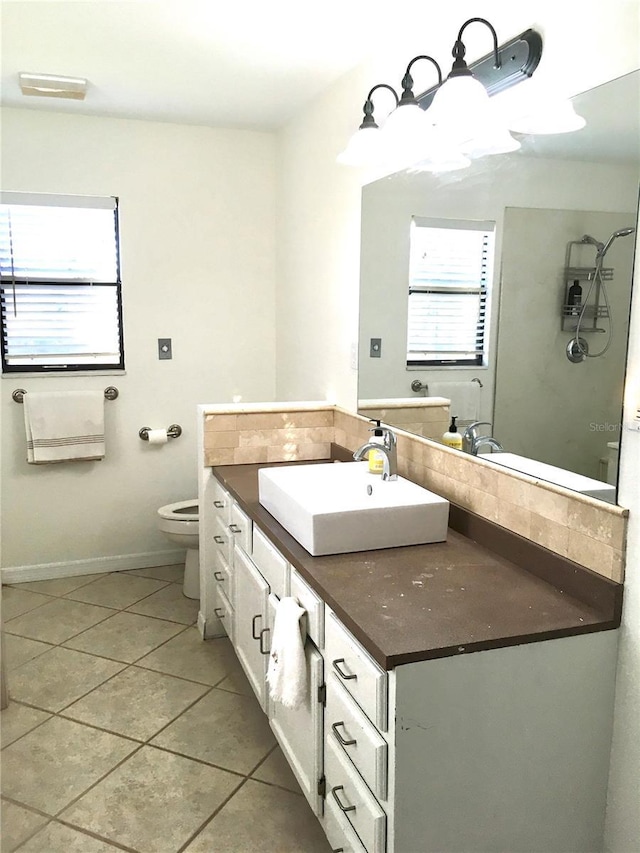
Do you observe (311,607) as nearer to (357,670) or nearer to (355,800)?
(357,670)

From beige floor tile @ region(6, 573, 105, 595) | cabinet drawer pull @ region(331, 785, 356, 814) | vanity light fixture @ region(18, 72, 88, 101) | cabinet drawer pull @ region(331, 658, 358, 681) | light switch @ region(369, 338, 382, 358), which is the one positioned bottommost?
beige floor tile @ region(6, 573, 105, 595)

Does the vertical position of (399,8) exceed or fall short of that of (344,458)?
it exceeds it

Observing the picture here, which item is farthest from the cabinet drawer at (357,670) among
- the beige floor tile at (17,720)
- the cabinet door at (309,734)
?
the beige floor tile at (17,720)

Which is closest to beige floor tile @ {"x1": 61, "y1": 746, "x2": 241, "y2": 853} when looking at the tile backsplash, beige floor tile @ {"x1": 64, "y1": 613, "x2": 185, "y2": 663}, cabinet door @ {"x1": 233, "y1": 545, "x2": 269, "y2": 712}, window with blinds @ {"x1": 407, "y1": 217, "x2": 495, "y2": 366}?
cabinet door @ {"x1": 233, "y1": 545, "x2": 269, "y2": 712}

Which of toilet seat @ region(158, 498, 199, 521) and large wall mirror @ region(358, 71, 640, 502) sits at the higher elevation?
large wall mirror @ region(358, 71, 640, 502)

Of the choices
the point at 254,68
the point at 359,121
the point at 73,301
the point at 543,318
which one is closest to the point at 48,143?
the point at 73,301

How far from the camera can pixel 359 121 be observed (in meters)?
2.83

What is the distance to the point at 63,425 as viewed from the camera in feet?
12.1

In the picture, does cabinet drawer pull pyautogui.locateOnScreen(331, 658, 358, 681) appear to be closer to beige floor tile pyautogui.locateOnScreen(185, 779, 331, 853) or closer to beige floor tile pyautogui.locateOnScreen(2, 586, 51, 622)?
beige floor tile pyautogui.locateOnScreen(185, 779, 331, 853)

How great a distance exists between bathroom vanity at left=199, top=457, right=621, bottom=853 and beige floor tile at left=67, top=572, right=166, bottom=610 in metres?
1.98

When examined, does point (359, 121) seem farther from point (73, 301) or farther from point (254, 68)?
point (73, 301)

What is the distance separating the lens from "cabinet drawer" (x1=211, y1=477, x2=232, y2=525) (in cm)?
281

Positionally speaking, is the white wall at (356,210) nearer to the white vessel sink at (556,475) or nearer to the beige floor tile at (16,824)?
the white vessel sink at (556,475)

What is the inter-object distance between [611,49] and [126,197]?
275 cm
